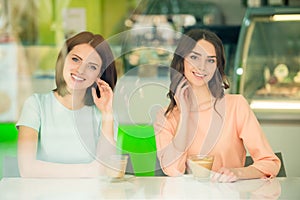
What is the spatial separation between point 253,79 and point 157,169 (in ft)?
2.79

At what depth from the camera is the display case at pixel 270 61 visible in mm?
2752

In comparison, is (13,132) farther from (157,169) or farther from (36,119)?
(157,169)

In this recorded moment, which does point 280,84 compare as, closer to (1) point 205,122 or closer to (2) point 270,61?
(2) point 270,61

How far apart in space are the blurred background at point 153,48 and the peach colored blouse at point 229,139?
0.10 meters

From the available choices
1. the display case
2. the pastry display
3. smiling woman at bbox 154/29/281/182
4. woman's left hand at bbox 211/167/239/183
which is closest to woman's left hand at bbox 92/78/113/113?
smiling woman at bbox 154/29/281/182

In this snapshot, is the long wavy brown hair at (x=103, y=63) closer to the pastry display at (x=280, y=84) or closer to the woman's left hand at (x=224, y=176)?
the woman's left hand at (x=224, y=176)

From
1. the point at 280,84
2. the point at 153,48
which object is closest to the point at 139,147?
the point at 153,48

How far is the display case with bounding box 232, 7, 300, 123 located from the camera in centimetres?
275

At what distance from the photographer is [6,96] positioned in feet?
11.5

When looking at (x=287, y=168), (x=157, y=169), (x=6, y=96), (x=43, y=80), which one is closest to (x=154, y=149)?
(x=157, y=169)

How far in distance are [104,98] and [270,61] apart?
1036 mm

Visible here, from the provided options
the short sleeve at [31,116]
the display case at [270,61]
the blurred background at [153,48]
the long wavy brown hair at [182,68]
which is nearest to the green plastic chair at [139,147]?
the blurred background at [153,48]

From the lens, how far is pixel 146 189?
6.09 feet

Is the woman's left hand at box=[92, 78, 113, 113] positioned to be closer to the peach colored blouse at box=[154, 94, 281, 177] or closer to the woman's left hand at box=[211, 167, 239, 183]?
the peach colored blouse at box=[154, 94, 281, 177]
